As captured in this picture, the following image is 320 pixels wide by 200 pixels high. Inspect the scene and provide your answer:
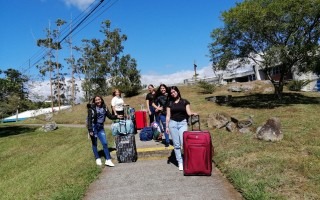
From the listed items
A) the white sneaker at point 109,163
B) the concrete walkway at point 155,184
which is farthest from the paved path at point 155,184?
the white sneaker at point 109,163

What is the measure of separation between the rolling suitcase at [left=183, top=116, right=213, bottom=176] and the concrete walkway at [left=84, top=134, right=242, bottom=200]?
0.51ft

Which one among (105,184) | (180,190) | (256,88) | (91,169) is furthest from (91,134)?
(256,88)

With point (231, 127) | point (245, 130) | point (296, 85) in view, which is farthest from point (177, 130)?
point (296, 85)

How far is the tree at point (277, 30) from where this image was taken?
21.6 m

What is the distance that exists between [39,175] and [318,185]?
21.6 ft

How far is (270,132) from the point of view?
9.77m

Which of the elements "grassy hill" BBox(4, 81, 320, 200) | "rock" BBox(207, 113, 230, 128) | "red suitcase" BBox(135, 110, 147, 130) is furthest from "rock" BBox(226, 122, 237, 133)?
"red suitcase" BBox(135, 110, 147, 130)

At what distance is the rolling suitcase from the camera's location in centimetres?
676

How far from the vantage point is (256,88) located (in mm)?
35406

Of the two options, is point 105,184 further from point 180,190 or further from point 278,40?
point 278,40

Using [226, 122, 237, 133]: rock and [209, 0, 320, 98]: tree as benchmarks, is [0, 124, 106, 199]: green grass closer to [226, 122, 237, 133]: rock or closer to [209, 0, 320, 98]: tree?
[226, 122, 237, 133]: rock

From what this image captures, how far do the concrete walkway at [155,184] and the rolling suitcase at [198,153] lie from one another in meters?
0.16

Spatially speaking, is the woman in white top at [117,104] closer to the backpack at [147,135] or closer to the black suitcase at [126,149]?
the backpack at [147,135]

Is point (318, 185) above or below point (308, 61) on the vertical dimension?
below
